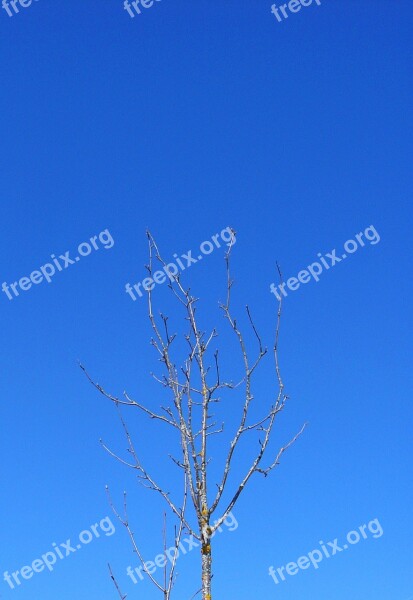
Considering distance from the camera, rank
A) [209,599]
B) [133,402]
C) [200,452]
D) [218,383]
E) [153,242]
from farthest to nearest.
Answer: [153,242]
[133,402]
[218,383]
[200,452]
[209,599]

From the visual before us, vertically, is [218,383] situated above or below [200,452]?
above

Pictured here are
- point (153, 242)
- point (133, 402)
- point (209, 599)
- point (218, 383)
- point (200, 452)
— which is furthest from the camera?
point (153, 242)

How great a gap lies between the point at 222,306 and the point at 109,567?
1.91m

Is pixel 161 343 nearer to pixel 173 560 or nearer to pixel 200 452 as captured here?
pixel 200 452

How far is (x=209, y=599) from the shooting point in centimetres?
308

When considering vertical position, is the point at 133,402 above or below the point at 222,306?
below

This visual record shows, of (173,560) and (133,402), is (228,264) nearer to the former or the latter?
(133,402)

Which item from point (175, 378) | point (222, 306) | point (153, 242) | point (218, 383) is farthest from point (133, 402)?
point (153, 242)

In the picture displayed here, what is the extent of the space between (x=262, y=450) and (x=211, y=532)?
0.57m

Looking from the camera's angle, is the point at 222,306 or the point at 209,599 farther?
the point at 222,306

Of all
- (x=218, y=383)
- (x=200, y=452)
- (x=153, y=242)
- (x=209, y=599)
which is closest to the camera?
(x=209, y=599)

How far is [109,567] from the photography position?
146 inches

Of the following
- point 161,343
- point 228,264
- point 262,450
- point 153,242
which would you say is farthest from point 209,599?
point 153,242

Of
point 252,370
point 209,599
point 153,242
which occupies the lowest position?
point 209,599
